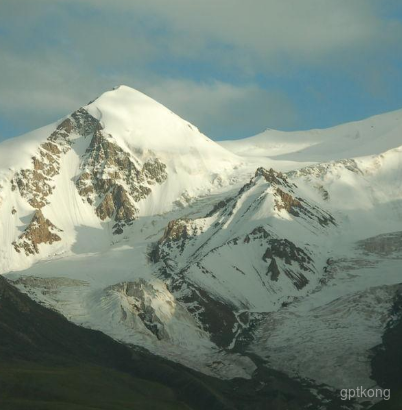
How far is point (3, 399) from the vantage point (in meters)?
197

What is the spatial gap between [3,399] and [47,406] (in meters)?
9.22

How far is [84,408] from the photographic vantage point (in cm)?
19700

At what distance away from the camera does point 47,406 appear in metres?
194

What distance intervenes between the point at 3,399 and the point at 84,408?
50.1 ft

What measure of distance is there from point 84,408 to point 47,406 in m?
7.36
